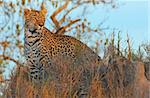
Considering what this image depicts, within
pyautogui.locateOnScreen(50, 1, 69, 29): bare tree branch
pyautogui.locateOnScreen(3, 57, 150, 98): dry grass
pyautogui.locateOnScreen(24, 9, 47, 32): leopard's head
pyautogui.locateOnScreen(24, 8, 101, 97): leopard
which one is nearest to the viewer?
pyautogui.locateOnScreen(3, 57, 150, 98): dry grass

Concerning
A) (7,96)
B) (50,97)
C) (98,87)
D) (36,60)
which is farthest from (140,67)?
(36,60)

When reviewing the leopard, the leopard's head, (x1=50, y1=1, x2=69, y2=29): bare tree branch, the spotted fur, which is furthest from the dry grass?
(x1=50, y1=1, x2=69, y2=29): bare tree branch

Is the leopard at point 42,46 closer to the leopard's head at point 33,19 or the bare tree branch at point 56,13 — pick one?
the leopard's head at point 33,19

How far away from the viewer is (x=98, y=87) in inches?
309

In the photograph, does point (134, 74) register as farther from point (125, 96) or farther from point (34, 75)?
point (34, 75)

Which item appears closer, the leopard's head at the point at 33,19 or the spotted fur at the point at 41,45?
the spotted fur at the point at 41,45

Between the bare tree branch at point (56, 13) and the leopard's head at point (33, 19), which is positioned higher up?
the bare tree branch at point (56, 13)

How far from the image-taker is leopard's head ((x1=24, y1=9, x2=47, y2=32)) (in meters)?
10.5

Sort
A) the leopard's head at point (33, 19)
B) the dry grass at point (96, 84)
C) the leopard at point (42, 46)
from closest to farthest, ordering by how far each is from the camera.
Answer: the dry grass at point (96, 84) < the leopard at point (42, 46) < the leopard's head at point (33, 19)

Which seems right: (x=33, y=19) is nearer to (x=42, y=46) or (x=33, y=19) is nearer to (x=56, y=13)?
(x=42, y=46)

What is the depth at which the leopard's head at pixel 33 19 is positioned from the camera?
1049cm

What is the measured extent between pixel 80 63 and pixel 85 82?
71 centimetres

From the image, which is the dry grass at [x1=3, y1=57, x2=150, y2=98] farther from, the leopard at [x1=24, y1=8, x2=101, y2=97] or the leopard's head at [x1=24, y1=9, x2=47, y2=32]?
the leopard's head at [x1=24, y1=9, x2=47, y2=32]

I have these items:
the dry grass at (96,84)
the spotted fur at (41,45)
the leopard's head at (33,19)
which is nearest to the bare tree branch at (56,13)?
the spotted fur at (41,45)
